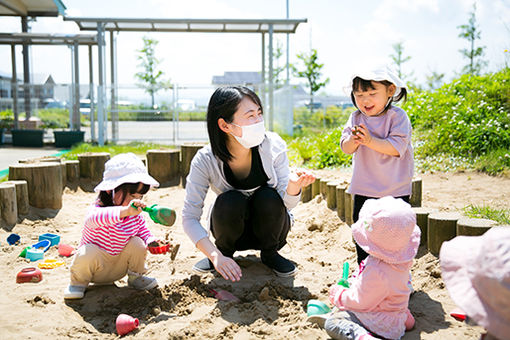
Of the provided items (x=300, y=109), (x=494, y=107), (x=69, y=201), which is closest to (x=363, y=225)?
(x=69, y=201)

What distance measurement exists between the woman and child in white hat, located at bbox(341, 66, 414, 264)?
0.37m

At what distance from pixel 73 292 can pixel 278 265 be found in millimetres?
1286

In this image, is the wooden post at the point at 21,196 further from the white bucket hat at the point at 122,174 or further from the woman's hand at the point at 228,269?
the woman's hand at the point at 228,269

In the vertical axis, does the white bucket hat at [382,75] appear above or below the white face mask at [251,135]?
above

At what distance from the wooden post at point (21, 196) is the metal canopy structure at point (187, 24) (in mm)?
9015

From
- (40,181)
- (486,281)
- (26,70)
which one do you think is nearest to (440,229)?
(486,281)

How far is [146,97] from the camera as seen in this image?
13328 millimetres

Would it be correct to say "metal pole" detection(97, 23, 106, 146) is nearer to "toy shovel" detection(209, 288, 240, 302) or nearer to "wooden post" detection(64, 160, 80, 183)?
"wooden post" detection(64, 160, 80, 183)

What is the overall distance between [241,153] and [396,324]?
1.49 meters

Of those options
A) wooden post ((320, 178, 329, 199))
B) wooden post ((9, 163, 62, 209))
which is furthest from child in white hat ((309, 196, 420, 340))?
wooden post ((9, 163, 62, 209))

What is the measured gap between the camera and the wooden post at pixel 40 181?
185 inches

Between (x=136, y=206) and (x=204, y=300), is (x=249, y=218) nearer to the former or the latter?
(x=204, y=300)

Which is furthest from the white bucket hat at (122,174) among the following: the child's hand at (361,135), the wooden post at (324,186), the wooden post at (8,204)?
the wooden post at (324,186)

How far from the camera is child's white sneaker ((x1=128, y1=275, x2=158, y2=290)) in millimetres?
2891
